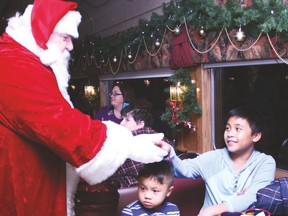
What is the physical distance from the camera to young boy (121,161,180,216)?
5.84 ft

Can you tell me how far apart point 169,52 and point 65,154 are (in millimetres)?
3341

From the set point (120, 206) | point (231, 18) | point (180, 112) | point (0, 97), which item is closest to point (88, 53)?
point (180, 112)

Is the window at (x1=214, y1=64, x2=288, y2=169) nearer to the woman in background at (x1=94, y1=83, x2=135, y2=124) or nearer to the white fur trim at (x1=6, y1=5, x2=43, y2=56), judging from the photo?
the woman in background at (x1=94, y1=83, x2=135, y2=124)

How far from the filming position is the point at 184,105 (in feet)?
13.9

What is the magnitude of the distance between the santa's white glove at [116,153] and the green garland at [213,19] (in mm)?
1741

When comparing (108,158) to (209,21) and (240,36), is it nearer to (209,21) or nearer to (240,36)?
(240,36)

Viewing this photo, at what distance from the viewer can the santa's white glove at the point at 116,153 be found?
1585 mm

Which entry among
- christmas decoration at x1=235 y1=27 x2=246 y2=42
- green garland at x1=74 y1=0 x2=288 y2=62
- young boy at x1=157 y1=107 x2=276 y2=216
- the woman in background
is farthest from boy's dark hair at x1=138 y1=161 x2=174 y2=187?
the woman in background

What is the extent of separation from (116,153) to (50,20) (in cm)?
76

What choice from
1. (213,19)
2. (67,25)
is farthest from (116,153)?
(213,19)

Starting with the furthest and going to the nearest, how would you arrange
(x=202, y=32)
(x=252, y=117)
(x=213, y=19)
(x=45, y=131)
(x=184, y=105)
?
(x=184, y=105) < (x=202, y=32) < (x=213, y=19) < (x=252, y=117) < (x=45, y=131)

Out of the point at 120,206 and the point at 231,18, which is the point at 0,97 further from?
the point at 231,18

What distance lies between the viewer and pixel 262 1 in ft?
9.27

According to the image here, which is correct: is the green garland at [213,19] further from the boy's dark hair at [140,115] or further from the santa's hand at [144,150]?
the santa's hand at [144,150]
